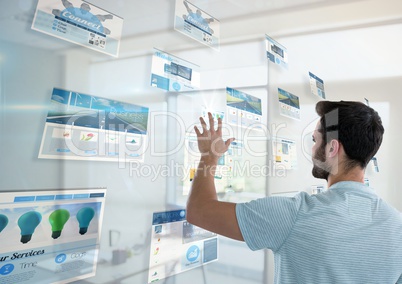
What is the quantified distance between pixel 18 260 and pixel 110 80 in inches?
21.2

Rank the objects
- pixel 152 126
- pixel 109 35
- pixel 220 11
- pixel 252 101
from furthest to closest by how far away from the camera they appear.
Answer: pixel 252 101 < pixel 220 11 < pixel 152 126 < pixel 109 35

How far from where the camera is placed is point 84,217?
0.90 metres

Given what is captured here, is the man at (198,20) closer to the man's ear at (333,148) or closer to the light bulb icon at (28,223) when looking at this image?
the man's ear at (333,148)

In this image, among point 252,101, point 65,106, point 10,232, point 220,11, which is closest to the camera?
point 10,232

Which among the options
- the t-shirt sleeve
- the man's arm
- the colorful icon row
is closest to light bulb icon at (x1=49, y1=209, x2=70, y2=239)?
the colorful icon row

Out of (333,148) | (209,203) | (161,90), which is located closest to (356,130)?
(333,148)

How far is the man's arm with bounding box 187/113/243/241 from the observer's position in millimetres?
925

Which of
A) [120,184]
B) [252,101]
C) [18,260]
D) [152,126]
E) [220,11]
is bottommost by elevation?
[18,260]

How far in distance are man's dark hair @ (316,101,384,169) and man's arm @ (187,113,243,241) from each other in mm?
414

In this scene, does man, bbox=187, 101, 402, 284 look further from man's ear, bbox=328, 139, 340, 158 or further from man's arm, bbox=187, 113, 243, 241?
man's ear, bbox=328, 139, 340, 158

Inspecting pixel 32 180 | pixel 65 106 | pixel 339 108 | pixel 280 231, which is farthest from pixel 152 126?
pixel 339 108

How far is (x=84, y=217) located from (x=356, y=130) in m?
0.91

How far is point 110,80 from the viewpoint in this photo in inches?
38.6

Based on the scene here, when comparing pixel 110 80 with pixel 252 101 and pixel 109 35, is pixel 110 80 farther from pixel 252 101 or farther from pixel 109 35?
pixel 252 101
